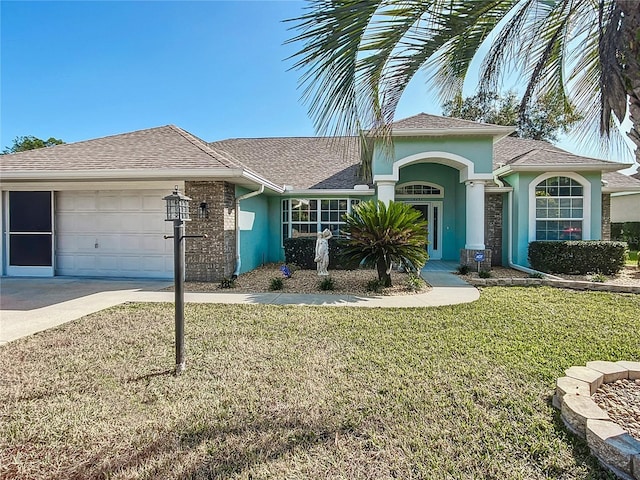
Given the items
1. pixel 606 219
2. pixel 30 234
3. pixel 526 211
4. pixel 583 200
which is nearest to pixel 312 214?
pixel 526 211

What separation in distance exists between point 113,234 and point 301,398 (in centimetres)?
999

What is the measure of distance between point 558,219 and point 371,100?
12.2 meters

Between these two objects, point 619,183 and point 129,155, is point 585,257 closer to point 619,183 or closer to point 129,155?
point 619,183

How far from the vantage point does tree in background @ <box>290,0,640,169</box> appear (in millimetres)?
2559

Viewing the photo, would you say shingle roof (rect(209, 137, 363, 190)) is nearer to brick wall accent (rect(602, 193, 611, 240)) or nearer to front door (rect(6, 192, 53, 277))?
front door (rect(6, 192, 53, 277))

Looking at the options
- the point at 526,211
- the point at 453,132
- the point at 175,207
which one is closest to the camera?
the point at 175,207

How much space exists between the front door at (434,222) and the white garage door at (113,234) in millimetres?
10771

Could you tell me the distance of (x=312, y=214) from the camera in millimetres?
14242

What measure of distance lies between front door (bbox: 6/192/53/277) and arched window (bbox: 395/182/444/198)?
13.4 m

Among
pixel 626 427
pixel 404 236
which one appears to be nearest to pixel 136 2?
pixel 404 236

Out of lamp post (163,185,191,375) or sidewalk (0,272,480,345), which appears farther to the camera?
sidewalk (0,272,480,345)

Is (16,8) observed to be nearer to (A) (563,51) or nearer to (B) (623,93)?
(A) (563,51)

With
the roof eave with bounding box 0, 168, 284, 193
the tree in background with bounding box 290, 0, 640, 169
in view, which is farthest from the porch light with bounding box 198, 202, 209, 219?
the tree in background with bounding box 290, 0, 640, 169

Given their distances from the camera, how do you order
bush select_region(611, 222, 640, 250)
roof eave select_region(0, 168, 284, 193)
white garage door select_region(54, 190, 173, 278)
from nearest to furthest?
1. roof eave select_region(0, 168, 284, 193)
2. white garage door select_region(54, 190, 173, 278)
3. bush select_region(611, 222, 640, 250)
